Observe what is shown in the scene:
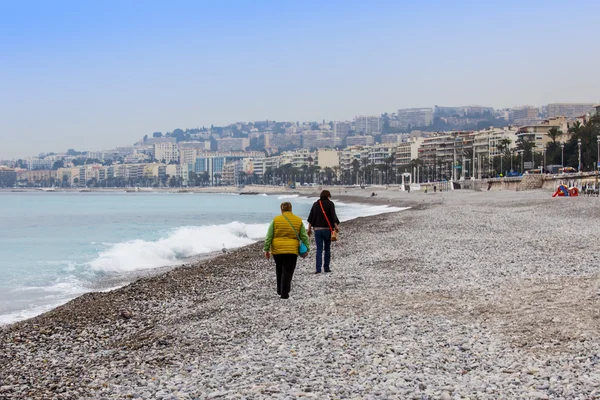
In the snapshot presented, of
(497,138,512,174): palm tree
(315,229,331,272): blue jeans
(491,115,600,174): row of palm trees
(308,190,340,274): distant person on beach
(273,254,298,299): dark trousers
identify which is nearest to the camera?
(273,254,298,299): dark trousers

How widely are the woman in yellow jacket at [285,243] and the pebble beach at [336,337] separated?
1.10ft

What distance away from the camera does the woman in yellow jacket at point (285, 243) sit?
36.4ft

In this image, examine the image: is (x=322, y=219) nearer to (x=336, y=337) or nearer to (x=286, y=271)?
(x=286, y=271)

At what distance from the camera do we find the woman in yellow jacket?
36.4 feet

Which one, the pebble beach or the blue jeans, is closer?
the pebble beach

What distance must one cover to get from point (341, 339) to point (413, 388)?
1.87m

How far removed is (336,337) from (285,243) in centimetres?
318

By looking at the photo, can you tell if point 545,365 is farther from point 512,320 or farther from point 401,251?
point 401,251

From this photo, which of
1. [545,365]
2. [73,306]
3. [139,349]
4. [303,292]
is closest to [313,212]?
[303,292]

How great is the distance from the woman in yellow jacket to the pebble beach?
0.33 meters

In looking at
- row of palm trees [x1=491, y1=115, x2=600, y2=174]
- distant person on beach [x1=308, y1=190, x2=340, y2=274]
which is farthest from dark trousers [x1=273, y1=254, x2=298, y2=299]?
row of palm trees [x1=491, y1=115, x2=600, y2=174]

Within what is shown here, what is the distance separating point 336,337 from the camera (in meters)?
8.07

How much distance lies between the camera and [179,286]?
14219mm

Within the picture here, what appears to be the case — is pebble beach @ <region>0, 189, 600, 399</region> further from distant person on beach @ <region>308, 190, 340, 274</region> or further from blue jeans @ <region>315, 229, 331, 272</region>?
distant person on beach @ <region>308, 190, 340, 274</region>
